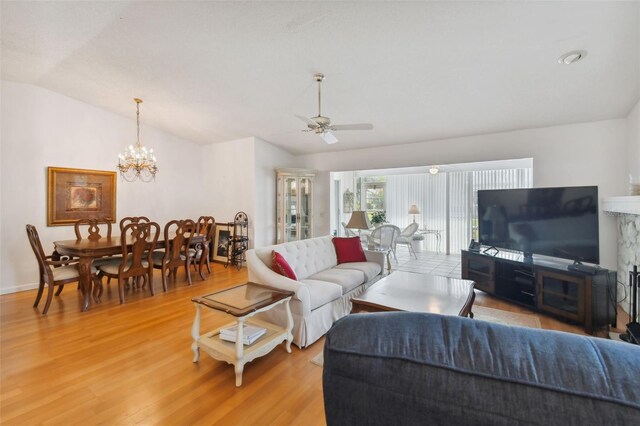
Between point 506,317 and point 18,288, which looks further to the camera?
point 18,288

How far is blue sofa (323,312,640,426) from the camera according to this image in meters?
0.54

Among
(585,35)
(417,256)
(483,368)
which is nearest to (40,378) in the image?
(483,368)

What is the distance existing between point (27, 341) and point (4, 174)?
295 cm

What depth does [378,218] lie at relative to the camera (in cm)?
848

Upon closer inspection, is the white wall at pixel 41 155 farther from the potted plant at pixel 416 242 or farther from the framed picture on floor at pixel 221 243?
the potted plant at pixel 416 242

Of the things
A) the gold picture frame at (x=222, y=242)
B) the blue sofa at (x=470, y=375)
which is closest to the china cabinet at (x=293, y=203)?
the gold picture frame at (x=222, y=242)

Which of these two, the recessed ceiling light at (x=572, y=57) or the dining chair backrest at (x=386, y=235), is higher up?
the recessed ceiling light at (x=572, y=57)

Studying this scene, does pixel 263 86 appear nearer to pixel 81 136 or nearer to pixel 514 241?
→ pixel 81 136

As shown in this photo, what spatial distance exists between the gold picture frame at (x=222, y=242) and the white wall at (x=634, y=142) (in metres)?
6.27

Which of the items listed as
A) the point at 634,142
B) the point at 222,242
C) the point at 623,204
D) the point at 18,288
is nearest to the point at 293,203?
the point at 222,242

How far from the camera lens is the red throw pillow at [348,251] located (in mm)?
4113

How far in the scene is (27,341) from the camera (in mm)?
2742

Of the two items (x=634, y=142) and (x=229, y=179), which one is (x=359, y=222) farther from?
(x=634, y=142)

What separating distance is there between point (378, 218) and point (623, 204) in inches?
222
